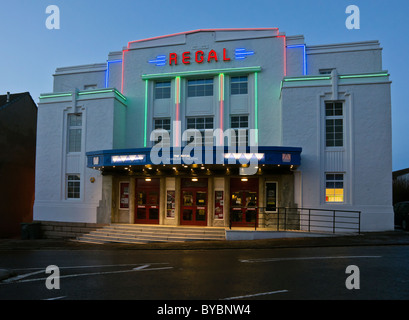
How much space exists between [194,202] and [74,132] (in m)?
7.95

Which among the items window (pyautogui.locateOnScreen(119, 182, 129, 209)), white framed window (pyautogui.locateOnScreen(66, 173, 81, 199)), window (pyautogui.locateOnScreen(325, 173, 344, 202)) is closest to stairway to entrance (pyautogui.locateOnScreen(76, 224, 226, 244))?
window (pyautogui.locateOnScreen(119, 182, 129, 209))

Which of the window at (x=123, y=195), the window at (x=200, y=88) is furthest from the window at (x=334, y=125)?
the window at (x=123, y=195)

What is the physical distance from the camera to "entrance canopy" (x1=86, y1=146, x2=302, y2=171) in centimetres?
1616

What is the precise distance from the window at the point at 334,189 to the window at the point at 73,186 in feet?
43.0

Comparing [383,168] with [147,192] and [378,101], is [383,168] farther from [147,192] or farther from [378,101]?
[147,192]

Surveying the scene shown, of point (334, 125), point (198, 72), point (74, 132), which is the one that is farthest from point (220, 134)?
point (74, 132)

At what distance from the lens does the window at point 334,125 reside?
18.0 m

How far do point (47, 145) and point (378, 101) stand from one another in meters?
17.7

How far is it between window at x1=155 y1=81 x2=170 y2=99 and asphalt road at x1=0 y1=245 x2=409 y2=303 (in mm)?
10787

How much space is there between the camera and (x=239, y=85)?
20.2 m

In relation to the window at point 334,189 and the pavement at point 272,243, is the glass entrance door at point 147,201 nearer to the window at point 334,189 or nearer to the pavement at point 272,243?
the pavement at point 272,243

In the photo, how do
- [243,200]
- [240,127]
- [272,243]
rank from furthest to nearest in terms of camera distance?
[240,127], [243,200], [272,243]

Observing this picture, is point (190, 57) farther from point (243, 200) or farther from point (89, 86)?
point (243, 200)
